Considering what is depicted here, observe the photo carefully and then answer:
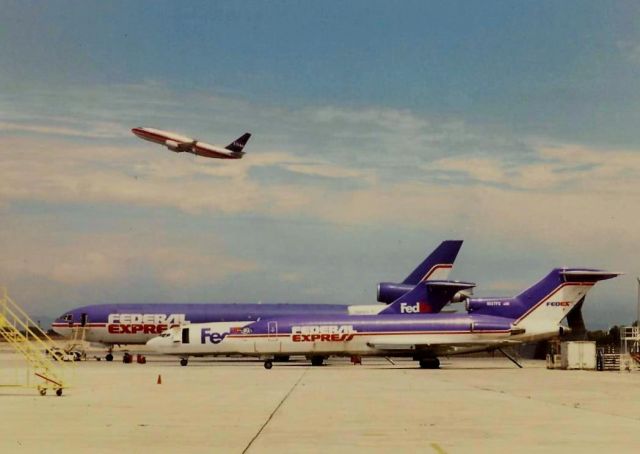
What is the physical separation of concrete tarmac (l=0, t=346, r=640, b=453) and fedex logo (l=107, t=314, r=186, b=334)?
38492 millimetres

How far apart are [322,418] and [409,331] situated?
39.3 metres

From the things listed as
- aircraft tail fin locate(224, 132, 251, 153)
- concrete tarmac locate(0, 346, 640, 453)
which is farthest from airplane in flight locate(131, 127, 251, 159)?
concrete tarmac locate(0, 346, 640, 453)

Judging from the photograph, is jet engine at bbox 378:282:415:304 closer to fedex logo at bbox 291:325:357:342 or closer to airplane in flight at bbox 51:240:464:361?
airplane in flight at bbox 51:240:464:361

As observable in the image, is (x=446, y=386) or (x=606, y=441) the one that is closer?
(x=606, y=441)

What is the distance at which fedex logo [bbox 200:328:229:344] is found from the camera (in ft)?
209

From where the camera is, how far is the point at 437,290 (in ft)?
228

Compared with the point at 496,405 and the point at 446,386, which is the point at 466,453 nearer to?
the point at 496,405

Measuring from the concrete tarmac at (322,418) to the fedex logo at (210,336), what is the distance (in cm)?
2362

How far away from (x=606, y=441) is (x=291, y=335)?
151 feet

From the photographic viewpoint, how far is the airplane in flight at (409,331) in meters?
62.0

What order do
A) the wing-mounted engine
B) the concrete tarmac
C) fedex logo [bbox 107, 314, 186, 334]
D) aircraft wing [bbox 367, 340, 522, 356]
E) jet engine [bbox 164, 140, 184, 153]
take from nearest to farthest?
the concrete tarmac, aircraft wing [bbox 367, 340, 522, 356], fedex logo [bbox 107, 314, 186, 334], the wing-mounted engine, jet engine [bbox 164, 140, 184, 153]

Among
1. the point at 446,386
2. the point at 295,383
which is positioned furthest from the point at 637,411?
the point at 295,383

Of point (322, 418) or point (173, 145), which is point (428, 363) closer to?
point (173, 145)

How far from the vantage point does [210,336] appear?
211 ft
